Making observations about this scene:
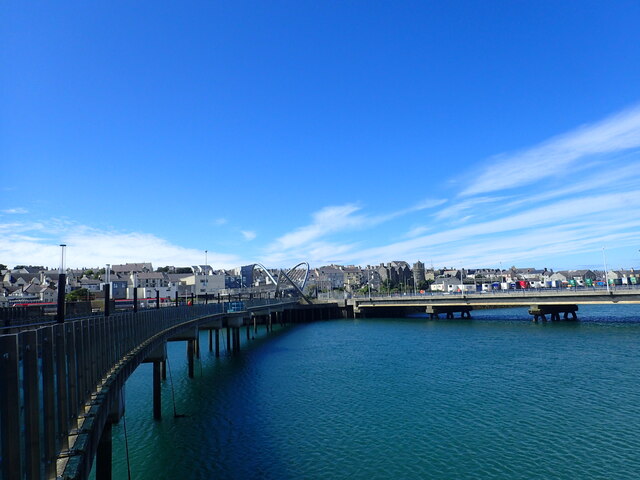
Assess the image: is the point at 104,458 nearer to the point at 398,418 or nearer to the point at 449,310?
the point at 398,418

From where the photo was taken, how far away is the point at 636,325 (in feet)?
216

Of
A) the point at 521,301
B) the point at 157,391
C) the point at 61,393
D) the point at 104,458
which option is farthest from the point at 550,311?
the point at 61,393

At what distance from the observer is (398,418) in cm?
2359

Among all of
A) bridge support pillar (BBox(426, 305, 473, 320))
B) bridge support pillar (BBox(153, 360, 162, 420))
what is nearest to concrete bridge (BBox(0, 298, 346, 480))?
bridge support pillar (BBox(153, 360, 162, 420))

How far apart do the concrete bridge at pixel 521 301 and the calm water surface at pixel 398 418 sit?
100 feet

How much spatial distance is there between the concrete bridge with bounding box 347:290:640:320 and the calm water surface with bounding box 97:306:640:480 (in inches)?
1201

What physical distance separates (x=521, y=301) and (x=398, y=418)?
211 ft

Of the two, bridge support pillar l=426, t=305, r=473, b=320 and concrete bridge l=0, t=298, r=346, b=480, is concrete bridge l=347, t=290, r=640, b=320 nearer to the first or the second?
bridge support pillar l=426, t=305, r=473, b=320

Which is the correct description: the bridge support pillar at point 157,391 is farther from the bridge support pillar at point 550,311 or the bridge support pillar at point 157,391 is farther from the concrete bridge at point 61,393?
the bridge support pillar at point 550,311

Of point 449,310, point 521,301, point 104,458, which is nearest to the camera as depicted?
point 104,458

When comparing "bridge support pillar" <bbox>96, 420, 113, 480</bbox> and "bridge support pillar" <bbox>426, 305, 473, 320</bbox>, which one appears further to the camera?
"bridge support pillar" <bbox>426, 305, 473, 320</bbox>

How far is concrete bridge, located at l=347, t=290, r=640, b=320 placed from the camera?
231 ft

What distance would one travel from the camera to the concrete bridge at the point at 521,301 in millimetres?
70500

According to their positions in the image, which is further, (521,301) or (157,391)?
(521,301)
